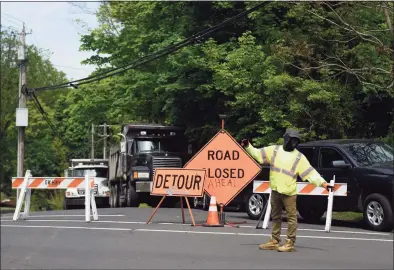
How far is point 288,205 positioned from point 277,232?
46cm

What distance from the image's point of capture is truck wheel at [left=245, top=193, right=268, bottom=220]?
17141 millimetres

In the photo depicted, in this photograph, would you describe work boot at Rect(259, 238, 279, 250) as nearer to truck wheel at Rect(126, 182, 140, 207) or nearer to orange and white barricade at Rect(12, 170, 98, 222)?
orange and white barricade at Rect(12, 170, 98, 222)

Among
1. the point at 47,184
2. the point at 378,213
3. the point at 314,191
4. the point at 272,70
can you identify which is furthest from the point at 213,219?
the point at 272,70

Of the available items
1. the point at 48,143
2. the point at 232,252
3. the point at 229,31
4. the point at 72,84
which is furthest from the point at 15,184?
the point at 48,143

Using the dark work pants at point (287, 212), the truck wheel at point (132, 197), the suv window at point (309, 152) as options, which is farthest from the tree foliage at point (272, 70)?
the dark work pants at point (287, 212)

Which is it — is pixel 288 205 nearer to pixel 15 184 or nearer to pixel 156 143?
pixel 15 184

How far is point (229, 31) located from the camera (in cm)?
2742

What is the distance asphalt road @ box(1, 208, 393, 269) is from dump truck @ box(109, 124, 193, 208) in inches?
432

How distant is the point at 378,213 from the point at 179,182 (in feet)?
14.2

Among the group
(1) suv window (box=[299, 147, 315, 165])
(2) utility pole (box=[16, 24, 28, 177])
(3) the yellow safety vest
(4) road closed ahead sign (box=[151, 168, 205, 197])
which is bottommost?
(4) road closed ahead sign (box=[151, 168, 205, 197])

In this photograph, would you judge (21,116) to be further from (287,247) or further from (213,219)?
(287,247)

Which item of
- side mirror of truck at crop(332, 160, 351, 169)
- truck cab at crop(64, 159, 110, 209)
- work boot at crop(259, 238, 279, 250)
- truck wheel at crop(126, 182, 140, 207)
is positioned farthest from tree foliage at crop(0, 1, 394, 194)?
work boot at crop(259, 238, 279, 250)

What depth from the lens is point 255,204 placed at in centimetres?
1736

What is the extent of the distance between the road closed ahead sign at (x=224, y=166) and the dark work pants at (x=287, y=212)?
4.39m
